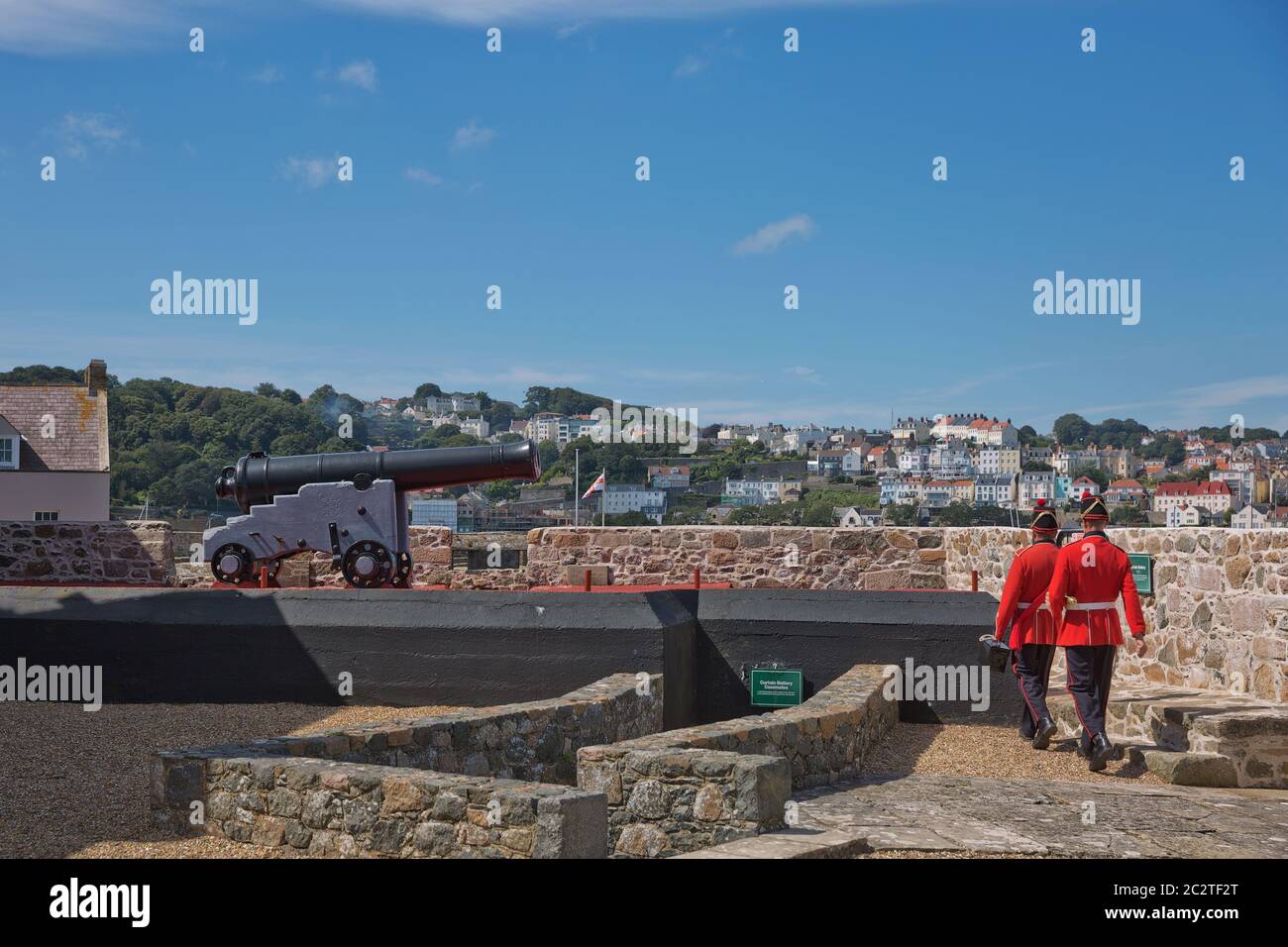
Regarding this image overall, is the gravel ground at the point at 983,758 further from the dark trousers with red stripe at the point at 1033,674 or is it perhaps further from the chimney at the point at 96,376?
the chimney at the point at 96,376

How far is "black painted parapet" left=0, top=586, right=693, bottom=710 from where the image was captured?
30.8 ft

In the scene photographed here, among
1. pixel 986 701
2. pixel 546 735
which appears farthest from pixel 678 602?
pixel 546 735

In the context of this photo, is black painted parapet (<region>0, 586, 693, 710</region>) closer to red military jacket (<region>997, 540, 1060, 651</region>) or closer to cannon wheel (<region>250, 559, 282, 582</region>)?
cannon wheel (<region>250, 559, 282, 582</region>)

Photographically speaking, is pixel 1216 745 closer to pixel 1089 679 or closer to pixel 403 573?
pixel 1089 679

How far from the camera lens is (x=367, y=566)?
1191 cm

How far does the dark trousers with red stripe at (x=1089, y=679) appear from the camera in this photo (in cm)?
818

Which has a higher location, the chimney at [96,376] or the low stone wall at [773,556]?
the chimney at [96,376]

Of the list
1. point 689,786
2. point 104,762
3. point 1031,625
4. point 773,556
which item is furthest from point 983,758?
point 773,556

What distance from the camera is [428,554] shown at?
53.7 feet

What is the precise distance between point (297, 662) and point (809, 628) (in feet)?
12.9

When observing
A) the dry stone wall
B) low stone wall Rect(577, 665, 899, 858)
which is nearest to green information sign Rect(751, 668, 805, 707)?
the dry stone wall

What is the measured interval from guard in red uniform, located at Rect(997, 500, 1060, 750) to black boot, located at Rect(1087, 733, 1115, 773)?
66 cm

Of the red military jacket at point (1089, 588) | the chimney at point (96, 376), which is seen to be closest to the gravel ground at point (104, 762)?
the red military jacket at point (1089, 588)

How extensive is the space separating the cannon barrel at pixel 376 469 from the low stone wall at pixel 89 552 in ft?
9.19
